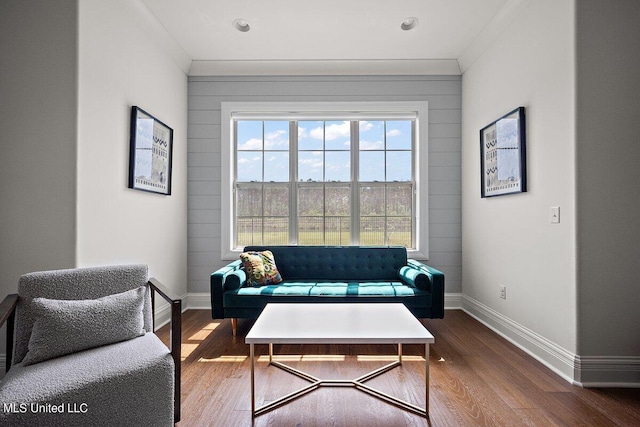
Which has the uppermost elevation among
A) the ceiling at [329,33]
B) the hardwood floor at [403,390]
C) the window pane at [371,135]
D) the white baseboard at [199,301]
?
the ceiling at [329,33]

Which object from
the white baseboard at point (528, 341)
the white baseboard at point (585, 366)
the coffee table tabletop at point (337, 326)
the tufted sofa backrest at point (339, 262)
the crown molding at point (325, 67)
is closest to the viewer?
the coffee table tabletop at point (337, 326)

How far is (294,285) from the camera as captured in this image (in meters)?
3.37

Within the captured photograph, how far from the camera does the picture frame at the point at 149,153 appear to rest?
292 cm

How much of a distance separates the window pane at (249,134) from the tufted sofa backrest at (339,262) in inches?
51.8

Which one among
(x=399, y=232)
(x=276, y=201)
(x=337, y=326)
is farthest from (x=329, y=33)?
(x=337, y=326)

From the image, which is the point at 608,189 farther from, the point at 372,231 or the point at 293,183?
the point at 293,183

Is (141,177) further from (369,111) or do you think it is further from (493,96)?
(493,96)

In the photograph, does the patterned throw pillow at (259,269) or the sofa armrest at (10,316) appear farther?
the patterned throw pillow at (259,269)

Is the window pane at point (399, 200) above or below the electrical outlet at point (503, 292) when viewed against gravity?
above

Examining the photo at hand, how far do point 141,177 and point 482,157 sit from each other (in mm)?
3339

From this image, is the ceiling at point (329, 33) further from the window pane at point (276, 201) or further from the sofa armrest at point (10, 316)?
the sofa armrest at point (10, 316)

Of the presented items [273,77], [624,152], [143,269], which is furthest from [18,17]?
[624,152]

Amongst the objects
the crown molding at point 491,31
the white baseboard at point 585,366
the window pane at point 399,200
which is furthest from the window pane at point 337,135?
the white baseboard at point 585,366

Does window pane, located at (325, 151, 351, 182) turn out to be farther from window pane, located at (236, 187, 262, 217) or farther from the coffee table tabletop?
the coffee table tabletop
